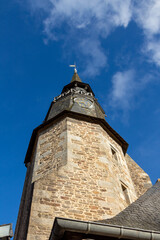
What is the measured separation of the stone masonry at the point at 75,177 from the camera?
246 inches

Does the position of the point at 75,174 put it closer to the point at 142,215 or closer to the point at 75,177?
the point at 75,177

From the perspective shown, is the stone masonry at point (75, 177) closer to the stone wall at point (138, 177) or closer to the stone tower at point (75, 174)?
the stone tower at point (75, 174)

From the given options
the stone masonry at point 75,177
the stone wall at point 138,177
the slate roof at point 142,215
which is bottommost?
the slate roof at point 142,215

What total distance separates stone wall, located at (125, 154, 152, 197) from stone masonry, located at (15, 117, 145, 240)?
1.51 m

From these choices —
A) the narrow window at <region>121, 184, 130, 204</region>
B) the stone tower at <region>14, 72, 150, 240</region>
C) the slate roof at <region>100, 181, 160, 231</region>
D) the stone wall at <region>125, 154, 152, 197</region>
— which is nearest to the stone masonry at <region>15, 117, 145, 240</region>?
the stone tower at <region>14, 72, 150, 240</region>

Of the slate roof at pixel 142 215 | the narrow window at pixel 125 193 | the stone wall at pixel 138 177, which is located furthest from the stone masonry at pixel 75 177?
the stone wall at pixel 138 177

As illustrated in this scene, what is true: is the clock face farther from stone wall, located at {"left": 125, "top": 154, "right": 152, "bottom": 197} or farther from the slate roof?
the slate roof

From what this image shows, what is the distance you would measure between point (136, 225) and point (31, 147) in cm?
696

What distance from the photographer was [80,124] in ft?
31.2

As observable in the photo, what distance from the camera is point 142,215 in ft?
15.9

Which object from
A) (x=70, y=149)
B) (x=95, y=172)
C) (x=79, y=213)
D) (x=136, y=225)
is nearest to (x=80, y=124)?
(x=70, y=149)

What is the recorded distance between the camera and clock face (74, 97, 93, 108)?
1154cm

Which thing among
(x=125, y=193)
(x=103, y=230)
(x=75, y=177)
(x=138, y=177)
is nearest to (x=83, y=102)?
(x=138, y=177)

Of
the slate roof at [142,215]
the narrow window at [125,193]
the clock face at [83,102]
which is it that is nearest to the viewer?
the slate roof at [142,215]
